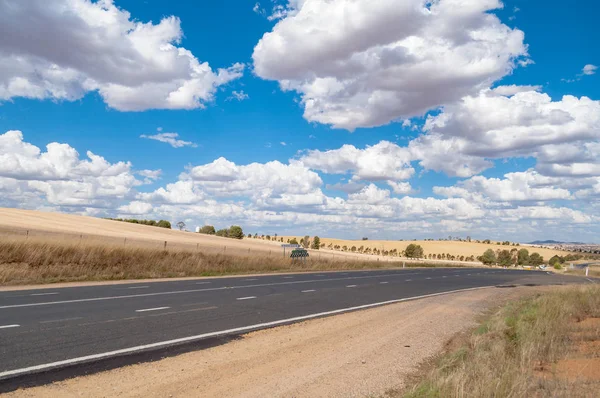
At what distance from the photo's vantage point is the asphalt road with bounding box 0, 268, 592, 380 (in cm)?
798

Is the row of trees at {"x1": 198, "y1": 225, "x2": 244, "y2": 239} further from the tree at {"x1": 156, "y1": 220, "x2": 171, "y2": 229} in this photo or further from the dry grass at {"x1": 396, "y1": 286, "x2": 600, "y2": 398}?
the dry grass at {"x1": 396, "y1": 286, "x2": 600, "y2": 398}

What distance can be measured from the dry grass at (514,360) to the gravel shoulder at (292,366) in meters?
0.79

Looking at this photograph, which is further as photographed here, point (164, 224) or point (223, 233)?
point (223, 233)

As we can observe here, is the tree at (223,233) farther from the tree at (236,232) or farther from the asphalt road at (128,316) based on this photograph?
the asphalt road at (128,316)

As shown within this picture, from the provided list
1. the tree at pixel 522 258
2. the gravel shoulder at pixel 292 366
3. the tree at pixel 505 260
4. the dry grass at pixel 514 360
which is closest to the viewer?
the dry grass at pixel 514 360

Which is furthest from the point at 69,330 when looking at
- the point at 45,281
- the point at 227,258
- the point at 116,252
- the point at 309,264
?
the point at 309,264

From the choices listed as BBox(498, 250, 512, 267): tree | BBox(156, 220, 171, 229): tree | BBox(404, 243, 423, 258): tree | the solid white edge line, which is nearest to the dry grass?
the solid white edge line

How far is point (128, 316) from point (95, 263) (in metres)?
14.1

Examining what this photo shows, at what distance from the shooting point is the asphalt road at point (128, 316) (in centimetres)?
798

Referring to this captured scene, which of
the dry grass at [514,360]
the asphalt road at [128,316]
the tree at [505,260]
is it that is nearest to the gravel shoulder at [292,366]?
the dry grass at [514,360]

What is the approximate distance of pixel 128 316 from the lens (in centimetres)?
1128

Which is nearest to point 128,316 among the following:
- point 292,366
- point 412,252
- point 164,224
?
point 292,366

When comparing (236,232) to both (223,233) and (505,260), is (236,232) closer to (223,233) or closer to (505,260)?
(223,233)

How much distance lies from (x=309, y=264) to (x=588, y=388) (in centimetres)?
3545
